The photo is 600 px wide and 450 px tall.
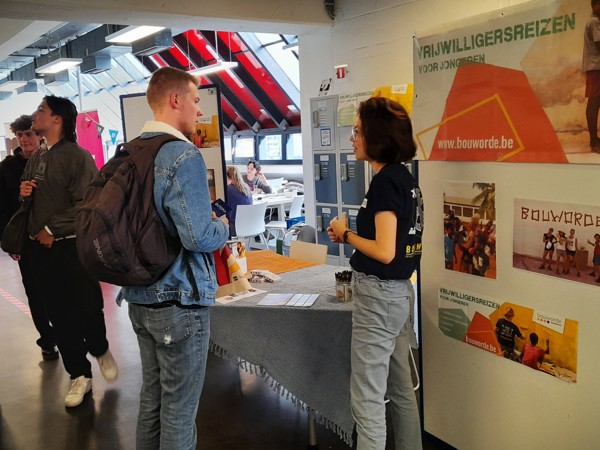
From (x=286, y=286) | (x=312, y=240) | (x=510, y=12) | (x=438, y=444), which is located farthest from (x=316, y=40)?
(x=438, y=444)

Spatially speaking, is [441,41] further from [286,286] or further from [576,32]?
[286,286]

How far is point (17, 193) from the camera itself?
12.1ft

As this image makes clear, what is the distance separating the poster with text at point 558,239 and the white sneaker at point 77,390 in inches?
97.6

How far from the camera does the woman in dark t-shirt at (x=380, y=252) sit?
181 centimetres

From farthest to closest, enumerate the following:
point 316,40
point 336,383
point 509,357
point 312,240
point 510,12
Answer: point 316,40
point 312,240
point 336,383
point 509,357
point 510,12

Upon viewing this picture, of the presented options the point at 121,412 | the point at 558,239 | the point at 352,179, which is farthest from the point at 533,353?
the point at 352,179

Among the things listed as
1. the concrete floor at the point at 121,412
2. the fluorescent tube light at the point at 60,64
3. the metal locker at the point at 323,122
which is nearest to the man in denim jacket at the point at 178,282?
the concrete floor at the point at 121,412

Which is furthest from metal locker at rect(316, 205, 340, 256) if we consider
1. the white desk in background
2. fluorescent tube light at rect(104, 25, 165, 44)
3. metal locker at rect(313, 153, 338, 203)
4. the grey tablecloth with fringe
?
the grey tablecloth with fringe

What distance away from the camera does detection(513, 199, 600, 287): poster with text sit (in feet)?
5.70

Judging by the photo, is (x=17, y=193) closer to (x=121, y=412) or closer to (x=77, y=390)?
(x=77, y=390)

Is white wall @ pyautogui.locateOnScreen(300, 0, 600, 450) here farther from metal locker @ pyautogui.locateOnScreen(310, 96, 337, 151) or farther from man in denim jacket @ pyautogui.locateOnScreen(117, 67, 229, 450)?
metal locker @ pyautogui.locateOnScreen(310, 96, 337, 151)

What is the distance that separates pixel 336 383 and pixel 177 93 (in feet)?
4.31

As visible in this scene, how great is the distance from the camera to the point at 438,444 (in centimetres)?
245

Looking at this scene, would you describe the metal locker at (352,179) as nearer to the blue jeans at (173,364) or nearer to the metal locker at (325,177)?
the metal locker at (325,177)
